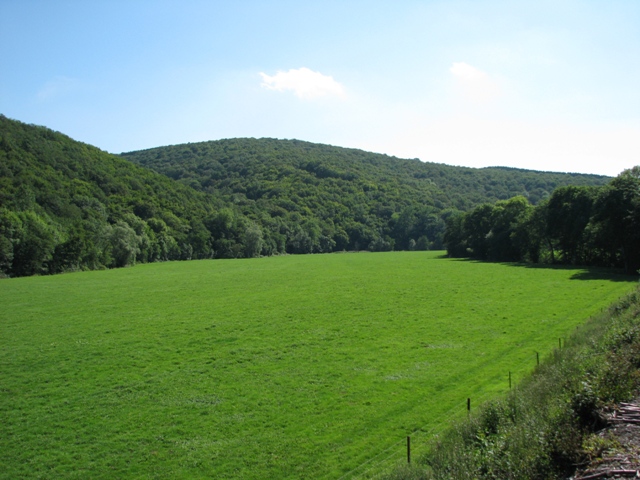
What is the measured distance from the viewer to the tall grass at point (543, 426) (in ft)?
26.3

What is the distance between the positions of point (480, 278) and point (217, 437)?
50521 millimetres

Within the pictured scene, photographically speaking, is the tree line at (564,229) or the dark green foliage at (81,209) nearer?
the tree line at (564,229)

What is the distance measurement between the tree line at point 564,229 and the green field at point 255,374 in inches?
568

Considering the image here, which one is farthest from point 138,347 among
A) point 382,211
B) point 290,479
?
point 382,211

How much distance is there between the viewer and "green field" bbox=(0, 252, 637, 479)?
1457 centimetres

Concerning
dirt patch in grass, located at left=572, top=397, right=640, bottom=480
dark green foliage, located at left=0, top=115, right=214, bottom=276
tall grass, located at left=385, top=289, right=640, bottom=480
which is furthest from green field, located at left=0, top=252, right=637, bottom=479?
dark green foliage, located at left=0, top=115, right=214, bottom=276

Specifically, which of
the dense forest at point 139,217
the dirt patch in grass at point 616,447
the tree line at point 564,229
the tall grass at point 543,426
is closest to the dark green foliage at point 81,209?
the dense forest at point 139,217

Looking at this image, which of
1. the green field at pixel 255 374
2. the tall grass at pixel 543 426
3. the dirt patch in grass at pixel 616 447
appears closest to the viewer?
the dirt patch in grass at pixel 616 447

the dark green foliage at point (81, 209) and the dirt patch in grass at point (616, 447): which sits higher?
the dark green foliage at point (81, 209)

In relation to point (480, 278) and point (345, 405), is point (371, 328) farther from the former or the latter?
point (480, 278)

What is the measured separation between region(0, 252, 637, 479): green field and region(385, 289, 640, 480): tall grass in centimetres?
293

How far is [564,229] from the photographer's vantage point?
71.1 m

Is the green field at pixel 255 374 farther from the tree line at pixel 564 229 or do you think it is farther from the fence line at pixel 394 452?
the tree line at pixel 564 229

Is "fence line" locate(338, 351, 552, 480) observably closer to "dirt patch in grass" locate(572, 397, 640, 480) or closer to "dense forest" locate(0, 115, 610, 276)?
"dirt patch in grass" locate(572, 397, 640, 480)
